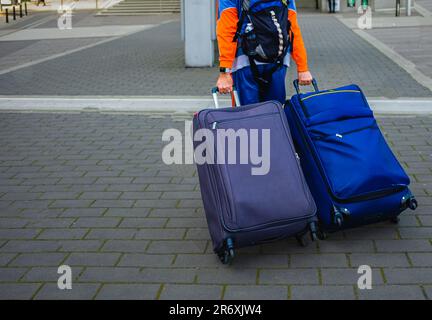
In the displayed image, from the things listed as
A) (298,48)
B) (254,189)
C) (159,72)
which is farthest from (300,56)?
(159,72)

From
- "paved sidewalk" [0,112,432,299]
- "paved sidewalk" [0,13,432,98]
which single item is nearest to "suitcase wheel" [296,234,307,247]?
"paved sidewalk" [0,112,432,299]

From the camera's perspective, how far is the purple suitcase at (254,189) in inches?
147

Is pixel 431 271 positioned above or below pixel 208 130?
below

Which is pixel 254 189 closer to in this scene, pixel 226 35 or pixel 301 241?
pixel 301 241

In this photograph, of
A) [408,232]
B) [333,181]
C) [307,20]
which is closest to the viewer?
[333,181]

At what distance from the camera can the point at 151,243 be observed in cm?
431

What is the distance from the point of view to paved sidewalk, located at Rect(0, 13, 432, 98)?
32.0 ft

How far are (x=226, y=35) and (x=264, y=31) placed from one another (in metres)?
0.25

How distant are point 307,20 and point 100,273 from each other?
21138 mm

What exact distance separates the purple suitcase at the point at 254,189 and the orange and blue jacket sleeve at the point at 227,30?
0.60m

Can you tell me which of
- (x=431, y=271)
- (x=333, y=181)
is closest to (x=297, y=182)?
(x=333, y=181)

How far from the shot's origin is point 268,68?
4.54 m
